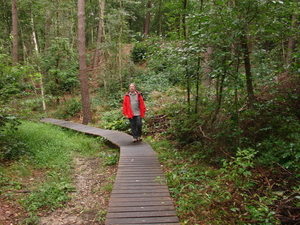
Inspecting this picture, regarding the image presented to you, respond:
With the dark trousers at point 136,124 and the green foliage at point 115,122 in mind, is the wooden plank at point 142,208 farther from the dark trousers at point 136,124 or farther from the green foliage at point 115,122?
the green foliage at point 115,122

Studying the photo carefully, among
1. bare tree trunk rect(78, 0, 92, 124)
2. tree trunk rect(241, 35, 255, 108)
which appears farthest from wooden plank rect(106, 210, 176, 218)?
bare tree trunk rect(78, 0, 92, 124)

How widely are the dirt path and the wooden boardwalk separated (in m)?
0.50

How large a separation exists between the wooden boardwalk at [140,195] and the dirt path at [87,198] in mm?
499

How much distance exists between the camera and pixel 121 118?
42.0ft

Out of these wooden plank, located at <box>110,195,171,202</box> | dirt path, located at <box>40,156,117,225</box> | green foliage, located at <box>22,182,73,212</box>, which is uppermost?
wooden plank, located at <box>110,195,171,202</box>

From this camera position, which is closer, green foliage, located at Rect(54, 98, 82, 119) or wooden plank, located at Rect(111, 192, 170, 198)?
wooden plank, located at Rect(111, 192, 170, 198)

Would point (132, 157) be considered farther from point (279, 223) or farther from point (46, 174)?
point (279, 223)

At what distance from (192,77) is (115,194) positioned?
14.0ft

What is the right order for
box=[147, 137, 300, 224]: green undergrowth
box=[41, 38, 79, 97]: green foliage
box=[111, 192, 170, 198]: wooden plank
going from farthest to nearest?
1. box=[41, 38, 79, 97]: green foliage
2. box=[111, 192, 170, 198]: wooden plank
3. box=[147, 137, 300, 224]: green undergrowth

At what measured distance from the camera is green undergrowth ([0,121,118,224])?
446cm

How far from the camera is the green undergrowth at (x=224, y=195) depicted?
3254mm

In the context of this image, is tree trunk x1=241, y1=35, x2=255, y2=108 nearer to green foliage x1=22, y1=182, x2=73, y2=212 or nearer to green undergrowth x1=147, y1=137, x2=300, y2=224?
green undergrowth x1=147, y1=137, x2=300, y2=224

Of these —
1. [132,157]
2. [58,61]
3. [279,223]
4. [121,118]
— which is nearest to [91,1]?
[58,61]

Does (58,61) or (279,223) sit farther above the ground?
(58,61)
